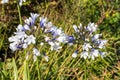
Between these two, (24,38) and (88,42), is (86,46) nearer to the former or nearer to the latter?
(88,42)

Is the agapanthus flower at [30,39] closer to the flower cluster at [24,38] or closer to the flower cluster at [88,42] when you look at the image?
the flower cluster at [24,38]

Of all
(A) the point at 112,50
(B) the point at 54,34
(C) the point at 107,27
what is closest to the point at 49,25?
(B) the point at 54,34

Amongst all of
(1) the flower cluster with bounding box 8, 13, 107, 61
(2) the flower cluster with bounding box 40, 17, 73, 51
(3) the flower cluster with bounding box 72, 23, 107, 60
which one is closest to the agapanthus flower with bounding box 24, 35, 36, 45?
(1) the flower cluster with bounding box 8, 13, 107, 61

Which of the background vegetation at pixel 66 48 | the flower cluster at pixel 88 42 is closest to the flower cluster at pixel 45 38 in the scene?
the flower cluster at pixel 88 42

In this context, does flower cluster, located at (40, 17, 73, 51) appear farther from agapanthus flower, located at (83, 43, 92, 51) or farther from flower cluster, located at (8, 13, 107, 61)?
agapanthus flower, located at (83, 43, 92, 51)

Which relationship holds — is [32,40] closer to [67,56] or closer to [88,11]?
[67,56]

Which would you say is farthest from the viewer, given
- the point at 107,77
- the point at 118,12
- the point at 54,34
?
the point at 118,12

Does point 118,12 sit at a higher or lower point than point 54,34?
lower

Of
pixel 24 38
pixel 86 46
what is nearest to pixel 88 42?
pixel 86 46
